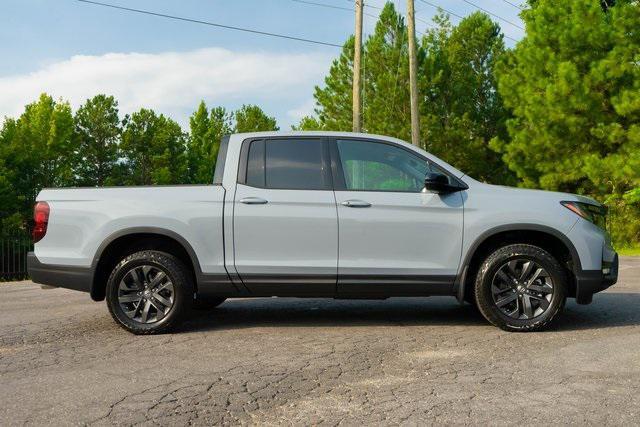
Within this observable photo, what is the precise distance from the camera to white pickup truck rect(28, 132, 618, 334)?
20.2 ft

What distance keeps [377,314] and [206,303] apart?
189 centimetres

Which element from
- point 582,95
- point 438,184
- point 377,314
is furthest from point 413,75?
point 438,184

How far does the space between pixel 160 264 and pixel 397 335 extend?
2216mm

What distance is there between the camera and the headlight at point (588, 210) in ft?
20.5

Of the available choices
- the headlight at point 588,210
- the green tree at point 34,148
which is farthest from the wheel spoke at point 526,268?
the green tree at point 34,148

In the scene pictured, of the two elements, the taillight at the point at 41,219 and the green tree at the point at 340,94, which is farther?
the green tree at the point at 340,94

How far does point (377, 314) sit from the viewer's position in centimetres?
736

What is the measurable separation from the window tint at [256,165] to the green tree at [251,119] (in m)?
51.5

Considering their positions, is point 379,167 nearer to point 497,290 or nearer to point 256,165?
point 256,165

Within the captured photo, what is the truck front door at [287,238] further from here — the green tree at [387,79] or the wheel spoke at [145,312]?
the green tree at [387,79]

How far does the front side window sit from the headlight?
221cm

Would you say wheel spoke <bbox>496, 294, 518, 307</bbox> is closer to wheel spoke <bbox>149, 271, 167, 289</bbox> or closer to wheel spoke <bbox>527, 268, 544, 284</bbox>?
wheel spoke <bbox>527, 268, 544, 284</bbox>

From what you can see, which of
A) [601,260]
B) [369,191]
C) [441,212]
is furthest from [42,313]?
[601,260]

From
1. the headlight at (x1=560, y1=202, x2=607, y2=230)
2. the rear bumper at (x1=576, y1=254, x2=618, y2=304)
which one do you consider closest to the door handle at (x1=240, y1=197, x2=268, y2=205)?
the headlight at (x1=560, y1=202, x2=607, y2=230)
